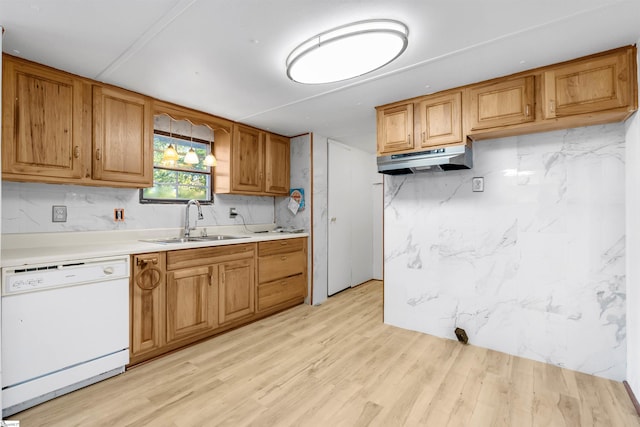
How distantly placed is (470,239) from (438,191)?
1.79 feet

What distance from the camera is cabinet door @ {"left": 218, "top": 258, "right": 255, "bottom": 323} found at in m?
2.99

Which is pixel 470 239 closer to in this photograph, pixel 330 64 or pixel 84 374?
pixel 330 64

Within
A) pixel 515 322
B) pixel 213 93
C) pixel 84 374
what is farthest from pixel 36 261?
pixel 515 322

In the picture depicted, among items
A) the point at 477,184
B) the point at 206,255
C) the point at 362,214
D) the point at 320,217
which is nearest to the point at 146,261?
the point at 206,255

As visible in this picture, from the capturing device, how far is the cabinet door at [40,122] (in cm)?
204

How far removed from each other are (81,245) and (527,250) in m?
3.75

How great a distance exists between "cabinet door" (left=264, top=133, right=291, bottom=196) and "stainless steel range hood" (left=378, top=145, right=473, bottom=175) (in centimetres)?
158

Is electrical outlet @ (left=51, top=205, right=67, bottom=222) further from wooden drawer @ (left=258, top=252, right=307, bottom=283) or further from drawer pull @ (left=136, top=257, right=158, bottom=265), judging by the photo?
wooden drawer @ (left=258, top=252, right=307, bottom=283)

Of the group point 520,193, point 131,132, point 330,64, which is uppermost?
point 330,64

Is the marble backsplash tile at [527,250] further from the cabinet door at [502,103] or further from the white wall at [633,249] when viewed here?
the cabinet door at [502,103]

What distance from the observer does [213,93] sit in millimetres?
2754

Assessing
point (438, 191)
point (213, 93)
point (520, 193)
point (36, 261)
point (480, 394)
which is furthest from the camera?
point (438, 191)

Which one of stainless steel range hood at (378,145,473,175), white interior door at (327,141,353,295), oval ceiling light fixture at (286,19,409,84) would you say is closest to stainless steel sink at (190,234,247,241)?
white interior door at (327,141,353,295)

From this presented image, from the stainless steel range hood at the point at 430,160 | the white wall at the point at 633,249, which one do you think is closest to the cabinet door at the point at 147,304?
the stainless steel range hood at the point at 430,160
